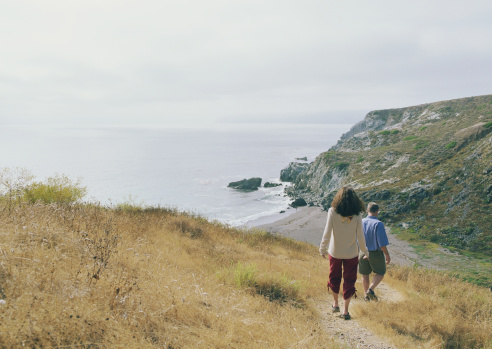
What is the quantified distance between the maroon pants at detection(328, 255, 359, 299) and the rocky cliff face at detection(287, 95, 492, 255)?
3526 cm

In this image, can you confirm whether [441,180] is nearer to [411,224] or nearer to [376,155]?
[411,224]

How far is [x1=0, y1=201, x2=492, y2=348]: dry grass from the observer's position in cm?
305

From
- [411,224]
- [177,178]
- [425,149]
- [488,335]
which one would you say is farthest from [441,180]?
[177,178]

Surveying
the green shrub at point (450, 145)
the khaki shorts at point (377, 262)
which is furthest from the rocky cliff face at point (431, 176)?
the khaki shorts at point (377, 262)

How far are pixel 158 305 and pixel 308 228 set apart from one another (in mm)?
38555

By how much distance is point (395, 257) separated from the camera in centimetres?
2886

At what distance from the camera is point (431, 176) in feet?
145

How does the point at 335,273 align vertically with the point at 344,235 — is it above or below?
below

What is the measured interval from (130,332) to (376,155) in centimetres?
6711

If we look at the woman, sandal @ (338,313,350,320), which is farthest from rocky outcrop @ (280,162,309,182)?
the woman

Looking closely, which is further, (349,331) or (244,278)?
(244,278)

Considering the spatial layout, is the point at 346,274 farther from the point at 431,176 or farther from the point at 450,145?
the point at 450,145

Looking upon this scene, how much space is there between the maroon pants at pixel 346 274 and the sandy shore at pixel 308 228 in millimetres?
24956

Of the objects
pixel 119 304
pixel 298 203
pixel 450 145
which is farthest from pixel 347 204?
pixel 450 145
